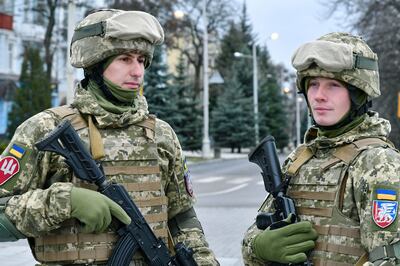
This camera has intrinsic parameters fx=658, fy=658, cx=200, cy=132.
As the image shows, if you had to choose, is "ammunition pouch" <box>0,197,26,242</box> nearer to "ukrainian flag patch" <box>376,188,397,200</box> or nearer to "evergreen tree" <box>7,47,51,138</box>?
"ukrainian flag patch" <box>376,188,397,200</box>

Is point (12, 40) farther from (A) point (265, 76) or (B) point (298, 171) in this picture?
(B) point (298, 171)

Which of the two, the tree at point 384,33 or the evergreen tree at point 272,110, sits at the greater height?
the tree at point 384,33

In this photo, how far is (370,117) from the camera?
9.86 ft

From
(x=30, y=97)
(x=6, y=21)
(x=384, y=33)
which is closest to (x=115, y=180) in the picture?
(x=384, y=33)

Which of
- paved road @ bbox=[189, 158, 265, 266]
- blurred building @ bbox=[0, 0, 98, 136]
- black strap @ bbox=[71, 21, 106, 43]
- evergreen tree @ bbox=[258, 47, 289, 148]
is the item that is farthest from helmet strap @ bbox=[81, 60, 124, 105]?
evergreen tree @ bbox=[258, 47, 289, 148]

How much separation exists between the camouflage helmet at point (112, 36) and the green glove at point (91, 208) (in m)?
0.70

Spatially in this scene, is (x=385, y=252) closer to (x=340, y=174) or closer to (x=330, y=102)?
(x=340, y=174)

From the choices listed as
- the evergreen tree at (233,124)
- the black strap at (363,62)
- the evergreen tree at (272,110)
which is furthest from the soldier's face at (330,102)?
the evergreen tree at (272,110)

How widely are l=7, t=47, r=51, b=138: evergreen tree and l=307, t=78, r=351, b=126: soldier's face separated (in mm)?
26724

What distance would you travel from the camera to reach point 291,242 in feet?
9.37

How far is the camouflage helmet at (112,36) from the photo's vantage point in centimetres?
315

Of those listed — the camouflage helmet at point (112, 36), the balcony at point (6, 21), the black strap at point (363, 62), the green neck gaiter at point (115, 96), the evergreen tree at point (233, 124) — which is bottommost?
the evergreen tree at point (233, 124)

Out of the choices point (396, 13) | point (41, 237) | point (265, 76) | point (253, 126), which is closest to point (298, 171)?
Result: point (41, 237)

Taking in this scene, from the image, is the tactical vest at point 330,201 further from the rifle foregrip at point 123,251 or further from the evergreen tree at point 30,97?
the evergreen tree at point 30,97
